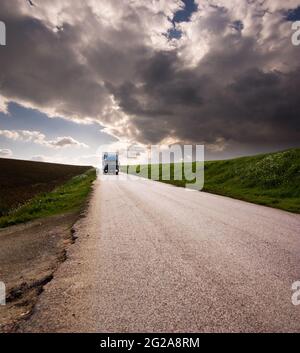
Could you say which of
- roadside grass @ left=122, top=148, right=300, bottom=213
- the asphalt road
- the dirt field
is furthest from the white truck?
the asphalt road

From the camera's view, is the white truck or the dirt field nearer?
the dirt field

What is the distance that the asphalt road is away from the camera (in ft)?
12.6

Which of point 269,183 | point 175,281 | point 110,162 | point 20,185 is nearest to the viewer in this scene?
point 175,281

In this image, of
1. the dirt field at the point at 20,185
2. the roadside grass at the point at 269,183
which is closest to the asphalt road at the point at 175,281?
the roadside grass at the point at 269,183

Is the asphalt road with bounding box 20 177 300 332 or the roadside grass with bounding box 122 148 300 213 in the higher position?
the roadside grass with bounding box 122 148 300 213

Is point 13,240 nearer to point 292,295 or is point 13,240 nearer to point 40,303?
point 40,303

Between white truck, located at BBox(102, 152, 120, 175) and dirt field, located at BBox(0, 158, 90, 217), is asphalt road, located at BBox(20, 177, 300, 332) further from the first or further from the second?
white truck, located at BBox(102, 152, 120, 175)

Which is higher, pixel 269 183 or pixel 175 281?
pixel 269 183

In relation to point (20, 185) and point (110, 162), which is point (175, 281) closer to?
point (20, 185)

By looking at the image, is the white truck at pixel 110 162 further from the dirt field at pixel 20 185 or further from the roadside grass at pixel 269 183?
the roadside grass at pixel 269 183

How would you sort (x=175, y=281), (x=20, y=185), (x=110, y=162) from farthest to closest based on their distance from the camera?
(x=110, y=162) < (x=20, y=185) < (x=175, y=281)

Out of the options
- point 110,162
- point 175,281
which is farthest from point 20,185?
point 175,281

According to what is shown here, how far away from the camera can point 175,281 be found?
5.07m

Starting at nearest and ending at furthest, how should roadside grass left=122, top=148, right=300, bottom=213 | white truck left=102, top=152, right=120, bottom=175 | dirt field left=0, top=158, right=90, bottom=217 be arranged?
roadside grass left=122, top=148, right=300, bottom=213 < dirt field left=0, top=158, right=90, bottom=217 < white truck left=102, top=152, right=120, bottom=175
